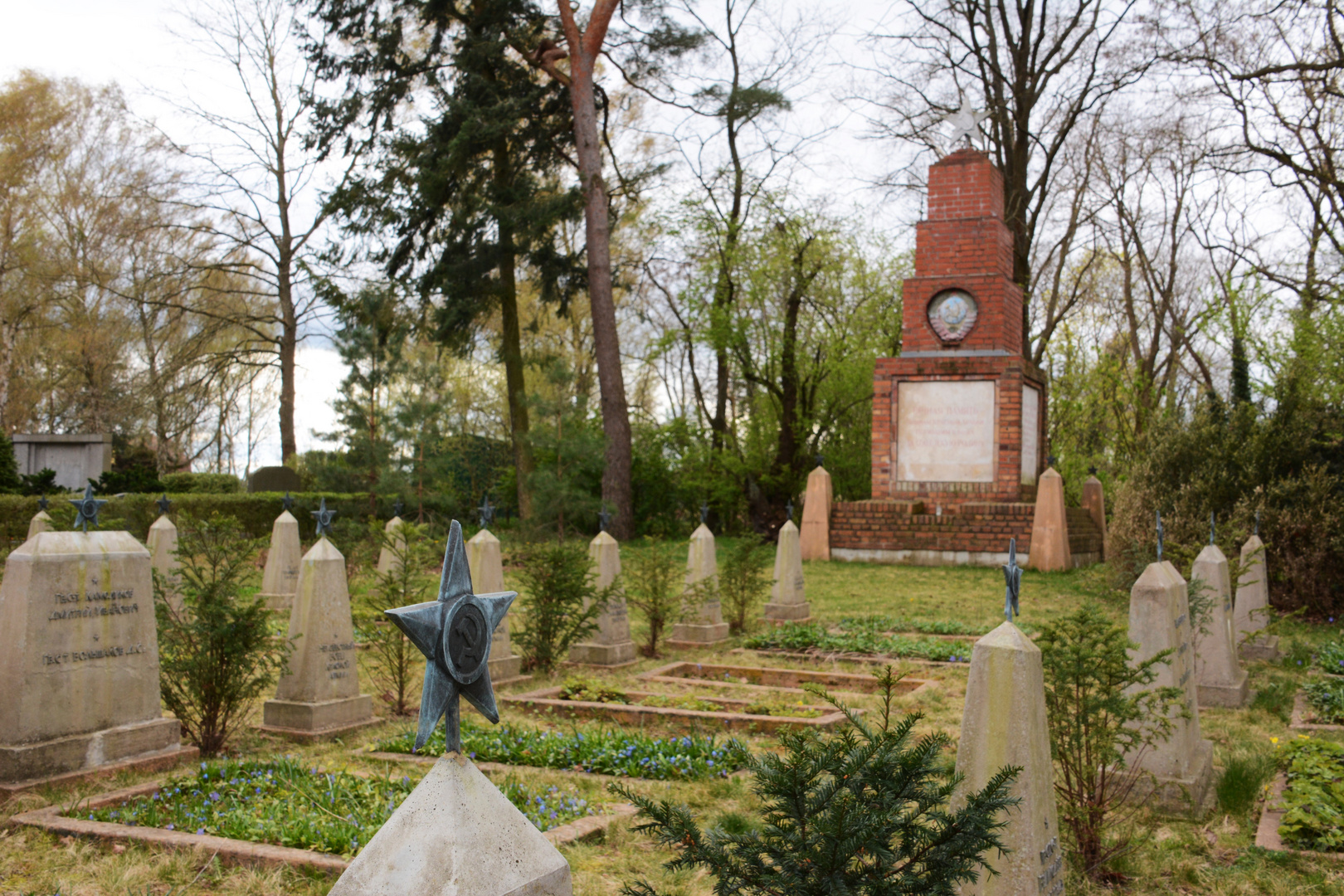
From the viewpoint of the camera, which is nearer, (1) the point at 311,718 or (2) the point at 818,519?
(1) the point at 311,718

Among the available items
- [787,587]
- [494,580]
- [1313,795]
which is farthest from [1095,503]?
[1313,795]

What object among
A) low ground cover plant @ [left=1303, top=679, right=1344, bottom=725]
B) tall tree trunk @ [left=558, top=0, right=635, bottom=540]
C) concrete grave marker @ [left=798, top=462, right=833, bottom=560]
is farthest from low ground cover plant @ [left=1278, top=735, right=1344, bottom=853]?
tall tree trunk @ [left=558, top=0, right=635, bottom=540]

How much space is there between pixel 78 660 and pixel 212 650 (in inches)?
33.6

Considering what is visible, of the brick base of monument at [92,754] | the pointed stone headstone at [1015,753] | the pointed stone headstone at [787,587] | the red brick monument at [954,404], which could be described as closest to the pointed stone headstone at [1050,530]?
the red brick monument at [954,404]

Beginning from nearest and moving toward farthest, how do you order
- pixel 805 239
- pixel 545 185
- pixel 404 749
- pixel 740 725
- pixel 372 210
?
pixel 404 749 → pixel 740 725 → pixel 372 210 → pixel 545 185 → pixel 805 239

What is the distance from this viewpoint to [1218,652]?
7.86 meters

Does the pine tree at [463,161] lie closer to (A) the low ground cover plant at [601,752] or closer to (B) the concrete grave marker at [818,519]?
(B) the concrete grave marker at [818,519]

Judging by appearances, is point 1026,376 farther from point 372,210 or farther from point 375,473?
point 372,210

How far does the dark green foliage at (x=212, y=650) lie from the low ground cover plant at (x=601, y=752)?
3.23ft

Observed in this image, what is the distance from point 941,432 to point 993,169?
498cm

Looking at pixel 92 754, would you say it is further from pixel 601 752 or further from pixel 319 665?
pixel 601 752

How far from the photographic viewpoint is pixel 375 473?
1777 cm

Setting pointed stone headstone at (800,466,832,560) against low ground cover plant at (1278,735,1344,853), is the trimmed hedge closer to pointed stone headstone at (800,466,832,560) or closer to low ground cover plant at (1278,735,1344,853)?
pointed stone headstone at (800,466,832,560)

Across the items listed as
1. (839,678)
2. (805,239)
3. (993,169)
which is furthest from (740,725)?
(805,239)
